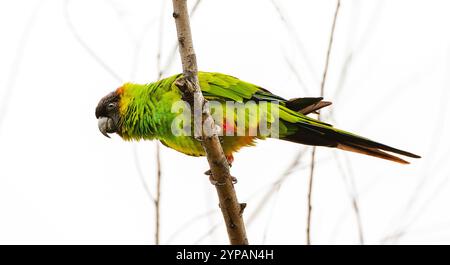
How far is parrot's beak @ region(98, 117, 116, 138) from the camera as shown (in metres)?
5.81

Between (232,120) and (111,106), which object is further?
(111,106)

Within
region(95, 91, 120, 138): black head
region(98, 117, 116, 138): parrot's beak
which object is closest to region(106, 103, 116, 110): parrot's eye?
region(95, 91, 120, 138): black head

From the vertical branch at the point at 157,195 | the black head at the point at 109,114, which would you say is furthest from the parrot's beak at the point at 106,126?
the vertical branch at the point at 157,195

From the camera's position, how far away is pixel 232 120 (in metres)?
5.02

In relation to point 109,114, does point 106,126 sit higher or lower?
lower

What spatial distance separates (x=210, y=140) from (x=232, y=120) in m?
1.32

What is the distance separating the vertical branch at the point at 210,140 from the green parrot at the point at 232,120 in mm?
988

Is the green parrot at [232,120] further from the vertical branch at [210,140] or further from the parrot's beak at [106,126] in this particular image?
the vertical branch at [210,140]

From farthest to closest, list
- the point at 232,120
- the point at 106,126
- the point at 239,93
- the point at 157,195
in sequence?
the point at 106,126 → the point at 239,93 → the point at 232,120 → the point at 157,195

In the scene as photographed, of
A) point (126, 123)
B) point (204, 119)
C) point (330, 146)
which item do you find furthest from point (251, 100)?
point (204, 119)

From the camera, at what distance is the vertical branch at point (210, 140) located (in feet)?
11.1

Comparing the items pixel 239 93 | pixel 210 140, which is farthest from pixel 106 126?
pixel 210 140

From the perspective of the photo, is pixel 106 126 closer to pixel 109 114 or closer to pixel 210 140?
pixel 109 114
